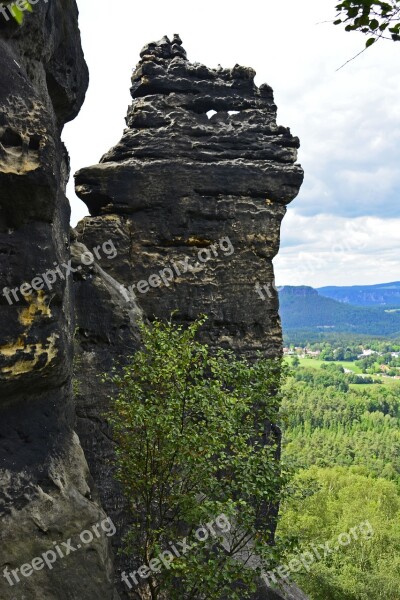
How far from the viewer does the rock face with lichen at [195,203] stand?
17.0 meters

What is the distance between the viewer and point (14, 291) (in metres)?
8.53

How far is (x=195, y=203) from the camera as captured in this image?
1712cm

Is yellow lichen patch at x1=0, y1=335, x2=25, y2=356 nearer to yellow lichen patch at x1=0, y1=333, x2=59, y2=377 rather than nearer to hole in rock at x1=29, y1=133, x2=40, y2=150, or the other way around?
yellow lichen patch at x1=0, y1=333, x2=59, y2=377

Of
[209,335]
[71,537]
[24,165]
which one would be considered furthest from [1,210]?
[209,335]

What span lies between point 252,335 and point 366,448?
6773cm

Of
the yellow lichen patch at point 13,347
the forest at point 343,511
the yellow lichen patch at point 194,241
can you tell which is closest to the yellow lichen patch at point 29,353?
the yellow lichen patch at point 13,347

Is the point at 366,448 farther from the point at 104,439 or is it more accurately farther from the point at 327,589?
the point at 104,439

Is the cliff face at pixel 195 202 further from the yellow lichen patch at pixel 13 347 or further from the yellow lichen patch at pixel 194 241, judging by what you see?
the yellow lichen patch at pixel 13 347
